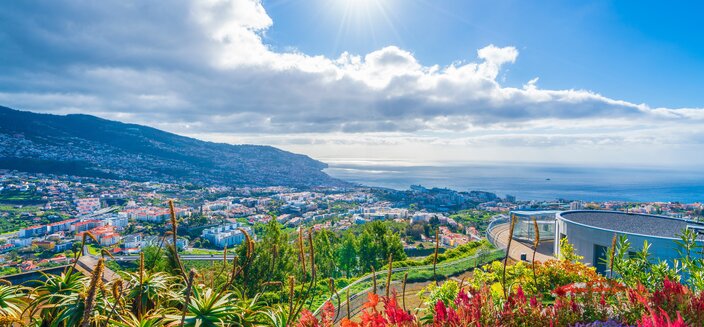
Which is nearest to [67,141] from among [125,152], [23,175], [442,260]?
[125,152]

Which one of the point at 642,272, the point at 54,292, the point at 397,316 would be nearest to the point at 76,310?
the point at 54,292

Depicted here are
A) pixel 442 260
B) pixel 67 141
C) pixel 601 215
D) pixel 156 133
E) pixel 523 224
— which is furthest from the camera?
pixel 156 133

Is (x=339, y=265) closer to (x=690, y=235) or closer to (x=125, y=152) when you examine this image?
(x=690, y=235)

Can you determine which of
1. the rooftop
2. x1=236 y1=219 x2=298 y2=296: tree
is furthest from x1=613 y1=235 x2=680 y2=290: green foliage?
the rooftop

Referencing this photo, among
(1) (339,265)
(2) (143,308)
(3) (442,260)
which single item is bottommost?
(1) (339,265)

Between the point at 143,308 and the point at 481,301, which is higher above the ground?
the point at 481,301

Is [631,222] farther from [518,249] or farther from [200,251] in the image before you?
[200,251]

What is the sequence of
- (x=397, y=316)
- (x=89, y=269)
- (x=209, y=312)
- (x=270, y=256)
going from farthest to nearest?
(x=270, y=256), (x=89, y=269), (x=209, y=312), (x=397, y=316)
